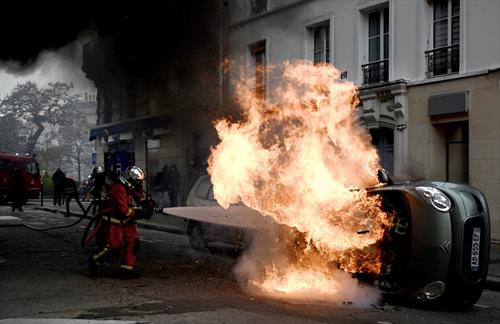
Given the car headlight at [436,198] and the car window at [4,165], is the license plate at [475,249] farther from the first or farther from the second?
the car window at [4,165]

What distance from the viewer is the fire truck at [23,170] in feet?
92.2

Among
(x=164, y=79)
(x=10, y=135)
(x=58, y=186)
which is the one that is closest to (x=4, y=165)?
(x=58, y=186)

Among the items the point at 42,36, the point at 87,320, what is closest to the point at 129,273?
the point at 87,320

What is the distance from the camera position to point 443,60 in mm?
14320

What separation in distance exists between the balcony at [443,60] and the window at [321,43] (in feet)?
11.5

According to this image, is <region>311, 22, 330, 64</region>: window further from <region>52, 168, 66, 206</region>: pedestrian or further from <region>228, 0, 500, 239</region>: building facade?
<region>52, 168, 66, 206</region>: pedestrian

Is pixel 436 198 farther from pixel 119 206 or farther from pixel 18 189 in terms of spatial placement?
pixel 18 189

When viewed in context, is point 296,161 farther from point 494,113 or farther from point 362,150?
point 494,113

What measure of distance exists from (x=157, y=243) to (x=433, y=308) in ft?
23.7

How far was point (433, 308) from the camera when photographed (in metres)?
6.29

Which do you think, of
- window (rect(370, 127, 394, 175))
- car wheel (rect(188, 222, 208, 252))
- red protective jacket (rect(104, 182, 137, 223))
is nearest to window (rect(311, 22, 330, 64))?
window (rect(370, 127, 394, 175))

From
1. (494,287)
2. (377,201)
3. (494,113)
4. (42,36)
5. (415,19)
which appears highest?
(415,19)

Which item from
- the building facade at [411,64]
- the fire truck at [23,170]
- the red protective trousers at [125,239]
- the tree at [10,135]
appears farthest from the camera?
the tree at [10,135]

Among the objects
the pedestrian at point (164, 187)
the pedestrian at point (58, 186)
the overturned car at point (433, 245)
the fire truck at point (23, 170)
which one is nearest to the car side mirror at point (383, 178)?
the overturned car at point (433, 245)
